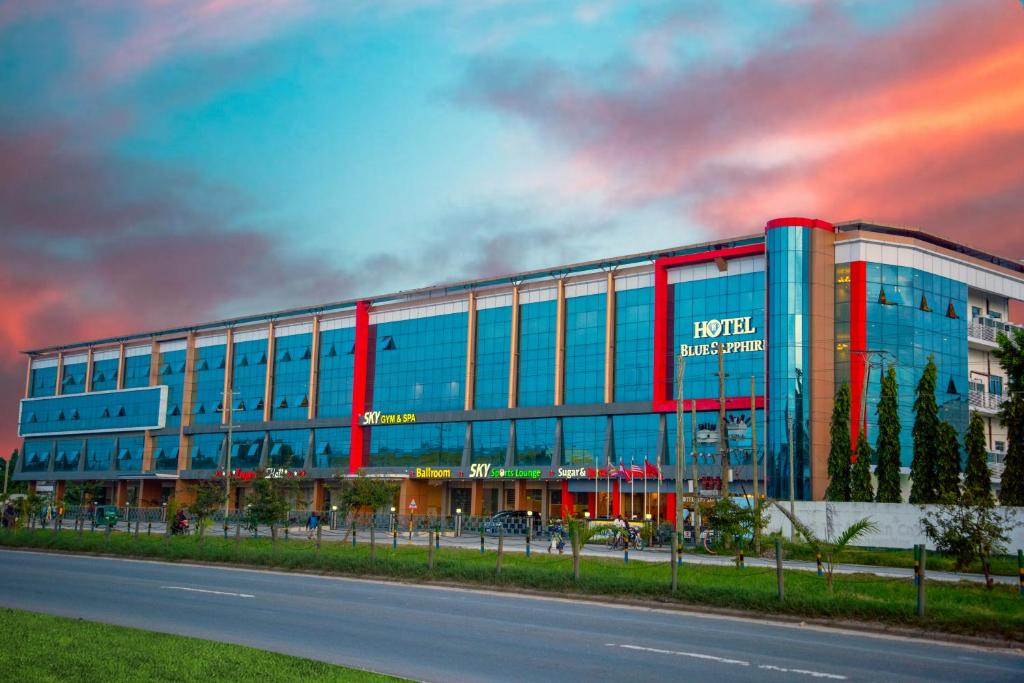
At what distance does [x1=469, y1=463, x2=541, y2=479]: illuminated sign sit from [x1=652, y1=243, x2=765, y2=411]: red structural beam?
40.2 feet

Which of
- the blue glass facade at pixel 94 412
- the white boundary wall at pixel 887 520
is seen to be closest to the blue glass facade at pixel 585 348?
the white boundary wall at pixel 887 520

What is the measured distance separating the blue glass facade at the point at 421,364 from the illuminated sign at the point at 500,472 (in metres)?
6.10

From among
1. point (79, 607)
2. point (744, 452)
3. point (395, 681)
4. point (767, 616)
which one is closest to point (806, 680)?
point (395, 681)

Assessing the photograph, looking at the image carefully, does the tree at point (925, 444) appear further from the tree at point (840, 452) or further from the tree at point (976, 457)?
the tree at point (840, 452)

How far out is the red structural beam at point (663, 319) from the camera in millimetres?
79625

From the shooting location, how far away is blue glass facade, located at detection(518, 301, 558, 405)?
8738cm

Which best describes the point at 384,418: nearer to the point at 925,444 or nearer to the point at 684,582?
the point at 925,444

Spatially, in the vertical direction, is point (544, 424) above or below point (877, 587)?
above

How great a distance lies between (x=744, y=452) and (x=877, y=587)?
146 feet

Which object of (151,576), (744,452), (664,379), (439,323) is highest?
(439,323)

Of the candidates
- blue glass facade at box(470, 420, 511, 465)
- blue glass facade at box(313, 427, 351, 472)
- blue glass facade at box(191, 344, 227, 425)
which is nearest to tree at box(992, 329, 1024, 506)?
blue glass facade at box(470, 420, 511, 465)

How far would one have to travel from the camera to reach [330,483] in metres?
103

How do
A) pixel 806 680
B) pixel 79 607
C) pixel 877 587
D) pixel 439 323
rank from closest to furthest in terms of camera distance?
pixel 806 680 < pixel 79 607 < pixel 877 587 < pixel 439 323

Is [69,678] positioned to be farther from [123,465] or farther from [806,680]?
[123,465]
